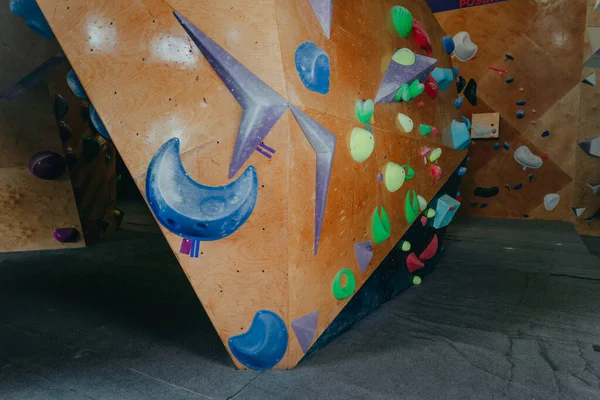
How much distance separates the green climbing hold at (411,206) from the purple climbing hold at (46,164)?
11.1ft

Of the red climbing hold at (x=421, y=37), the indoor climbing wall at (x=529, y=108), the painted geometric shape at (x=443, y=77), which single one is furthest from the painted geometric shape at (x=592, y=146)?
the red climbing hold at (x=421, y=37)

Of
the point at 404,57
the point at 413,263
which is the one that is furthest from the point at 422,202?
the point at 404,57

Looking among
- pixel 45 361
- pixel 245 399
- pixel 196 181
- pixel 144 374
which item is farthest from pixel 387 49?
pixel 45 361

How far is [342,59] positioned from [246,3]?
0.49 metres

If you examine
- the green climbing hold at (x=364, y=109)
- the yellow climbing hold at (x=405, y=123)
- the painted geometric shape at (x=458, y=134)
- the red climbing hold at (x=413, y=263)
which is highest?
the green climbing hold at (x=364, y=109)

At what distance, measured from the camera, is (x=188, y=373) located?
5.14ft

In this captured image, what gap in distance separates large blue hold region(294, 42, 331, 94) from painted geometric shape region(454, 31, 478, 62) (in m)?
4.49

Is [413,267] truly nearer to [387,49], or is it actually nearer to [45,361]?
[387,49]

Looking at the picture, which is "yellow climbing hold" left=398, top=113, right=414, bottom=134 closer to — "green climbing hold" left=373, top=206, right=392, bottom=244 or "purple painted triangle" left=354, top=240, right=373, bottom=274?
"green climbing hold" left=373, top=206, right=392, bottom=244

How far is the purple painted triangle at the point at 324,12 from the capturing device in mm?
1606

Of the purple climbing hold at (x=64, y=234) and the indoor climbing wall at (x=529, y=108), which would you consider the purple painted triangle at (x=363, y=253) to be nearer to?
the purple climbing hold at (x=64, y=234)

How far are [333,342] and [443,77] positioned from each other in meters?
1.90

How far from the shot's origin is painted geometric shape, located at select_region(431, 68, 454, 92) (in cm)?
260

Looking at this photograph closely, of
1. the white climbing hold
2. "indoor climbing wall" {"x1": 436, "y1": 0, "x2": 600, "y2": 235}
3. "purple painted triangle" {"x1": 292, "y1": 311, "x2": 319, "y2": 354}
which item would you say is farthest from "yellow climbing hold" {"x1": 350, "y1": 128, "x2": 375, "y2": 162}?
the white climbing hold
